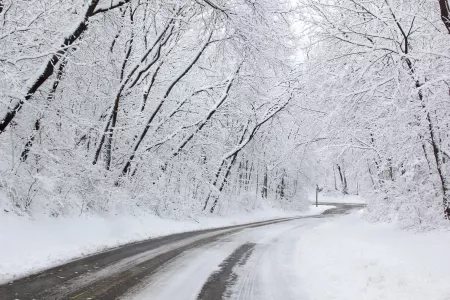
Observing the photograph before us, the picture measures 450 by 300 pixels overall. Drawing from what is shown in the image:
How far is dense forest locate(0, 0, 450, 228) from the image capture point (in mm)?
9469

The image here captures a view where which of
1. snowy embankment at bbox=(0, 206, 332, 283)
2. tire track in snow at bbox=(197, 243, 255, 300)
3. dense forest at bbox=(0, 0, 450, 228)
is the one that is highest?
dense forest at bbox=(0, 0, 450, 228)

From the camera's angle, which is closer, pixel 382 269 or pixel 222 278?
pixel 382 269

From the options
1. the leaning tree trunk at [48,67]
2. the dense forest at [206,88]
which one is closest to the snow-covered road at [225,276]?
the dense forest at [206,88]

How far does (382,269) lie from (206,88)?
14.9 m

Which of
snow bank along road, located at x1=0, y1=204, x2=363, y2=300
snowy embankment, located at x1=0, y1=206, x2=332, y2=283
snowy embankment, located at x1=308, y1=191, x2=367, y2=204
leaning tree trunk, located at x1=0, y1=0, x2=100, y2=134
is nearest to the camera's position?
snow bank along road, located at x1=0, y1=204, x2=363, y2=300

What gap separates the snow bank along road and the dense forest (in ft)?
11.6

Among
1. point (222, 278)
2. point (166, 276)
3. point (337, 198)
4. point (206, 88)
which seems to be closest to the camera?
point (166, 276)

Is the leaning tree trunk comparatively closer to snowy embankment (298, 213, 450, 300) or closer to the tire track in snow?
the tire track in snow

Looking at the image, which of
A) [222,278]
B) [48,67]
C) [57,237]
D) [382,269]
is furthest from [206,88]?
[382,269]

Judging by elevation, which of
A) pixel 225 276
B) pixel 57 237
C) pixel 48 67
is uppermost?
pixel 48 67

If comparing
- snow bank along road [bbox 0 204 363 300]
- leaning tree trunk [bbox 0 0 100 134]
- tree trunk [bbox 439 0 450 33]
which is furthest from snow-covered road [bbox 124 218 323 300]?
tree trunk [bbox 439 0 450 33]

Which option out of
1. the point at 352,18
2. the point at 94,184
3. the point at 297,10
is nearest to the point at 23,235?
the point at 94,184

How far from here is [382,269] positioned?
777 cm

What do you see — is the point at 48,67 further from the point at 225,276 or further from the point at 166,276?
the point at 225,276
